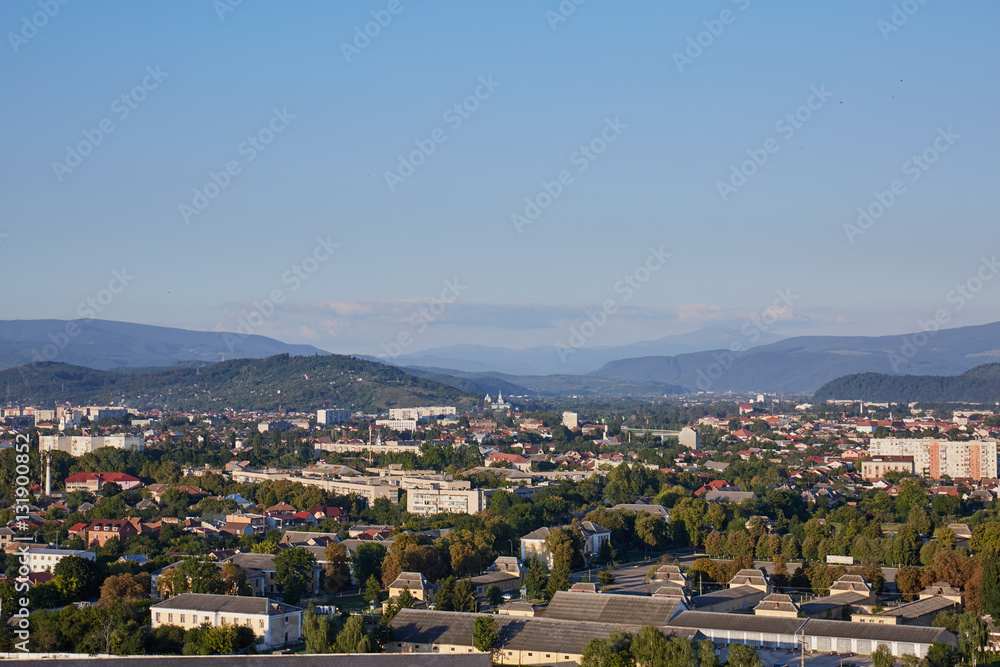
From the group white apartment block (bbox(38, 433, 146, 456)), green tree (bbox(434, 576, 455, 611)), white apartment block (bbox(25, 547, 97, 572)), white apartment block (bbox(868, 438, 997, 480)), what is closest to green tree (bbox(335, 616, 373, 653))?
green tree (bbox(434, 576, 455, 611))

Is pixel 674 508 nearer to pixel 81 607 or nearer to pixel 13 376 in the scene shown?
pixel 81 607

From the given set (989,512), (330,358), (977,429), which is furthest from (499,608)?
(330,358)

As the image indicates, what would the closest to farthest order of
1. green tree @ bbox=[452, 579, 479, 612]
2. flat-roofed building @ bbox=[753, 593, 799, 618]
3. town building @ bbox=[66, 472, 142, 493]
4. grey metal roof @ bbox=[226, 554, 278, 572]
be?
flat-roofed building @ bbox=[753, 593, 799, 618], green tree @ bbox=[452, 579, 479, 612], grey metal roof @ bbox=[226, 554, 278, 572], town building @ bbox=[66, 472, 142, 493]

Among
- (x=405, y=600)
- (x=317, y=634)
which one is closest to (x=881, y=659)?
(x=317, y=634)

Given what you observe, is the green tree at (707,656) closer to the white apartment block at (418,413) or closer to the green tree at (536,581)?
the green tree at (536,581)

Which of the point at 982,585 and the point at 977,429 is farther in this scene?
the point at 977,429

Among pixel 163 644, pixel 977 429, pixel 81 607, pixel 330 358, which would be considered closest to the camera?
pixel 163 644

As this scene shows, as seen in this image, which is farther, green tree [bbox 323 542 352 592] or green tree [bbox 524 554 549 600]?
green tree [bbox 323 542 352 592]

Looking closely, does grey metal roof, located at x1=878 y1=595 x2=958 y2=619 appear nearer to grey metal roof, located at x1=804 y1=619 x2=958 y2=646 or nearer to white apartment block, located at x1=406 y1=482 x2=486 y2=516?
grey metal roof, located at x1=804 y1=619 x2=958 y2=646
